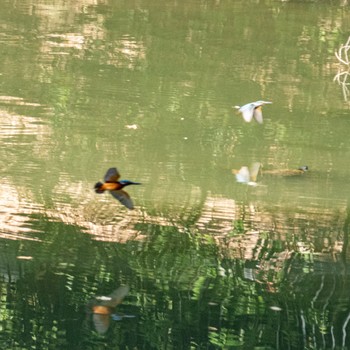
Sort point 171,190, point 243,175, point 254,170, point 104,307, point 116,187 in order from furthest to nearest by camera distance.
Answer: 1. point 254,170
2. point 243,175
3. point 171,190
4. point 116,187
5. point 104,307

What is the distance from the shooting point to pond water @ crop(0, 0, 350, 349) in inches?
168

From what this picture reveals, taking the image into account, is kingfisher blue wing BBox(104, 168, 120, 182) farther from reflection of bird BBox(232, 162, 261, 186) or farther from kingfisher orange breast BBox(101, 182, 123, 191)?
reflection of bird BBox(232, 162, 261, 186)

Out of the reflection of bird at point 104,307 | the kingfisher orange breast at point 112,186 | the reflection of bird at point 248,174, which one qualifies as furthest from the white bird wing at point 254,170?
the reflection of bird at point 104,307

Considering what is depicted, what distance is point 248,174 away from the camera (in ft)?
20.9

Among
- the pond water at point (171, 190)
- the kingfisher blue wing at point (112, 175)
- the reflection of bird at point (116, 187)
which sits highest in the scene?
the kingfisher blue wing at point (112, 175)

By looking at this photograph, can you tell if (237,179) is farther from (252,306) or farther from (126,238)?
(252,306)

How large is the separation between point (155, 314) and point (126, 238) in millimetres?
931

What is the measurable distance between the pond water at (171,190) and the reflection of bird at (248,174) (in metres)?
0.02

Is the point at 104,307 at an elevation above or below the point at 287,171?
below

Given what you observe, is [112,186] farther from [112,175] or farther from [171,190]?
[171,190]

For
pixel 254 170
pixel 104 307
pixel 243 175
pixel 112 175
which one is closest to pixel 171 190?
pixel 243 175

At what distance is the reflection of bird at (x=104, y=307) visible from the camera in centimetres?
414

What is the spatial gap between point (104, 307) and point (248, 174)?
227 cm

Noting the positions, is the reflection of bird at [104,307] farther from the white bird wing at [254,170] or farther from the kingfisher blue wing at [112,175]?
the white bird wing at [254,170]
